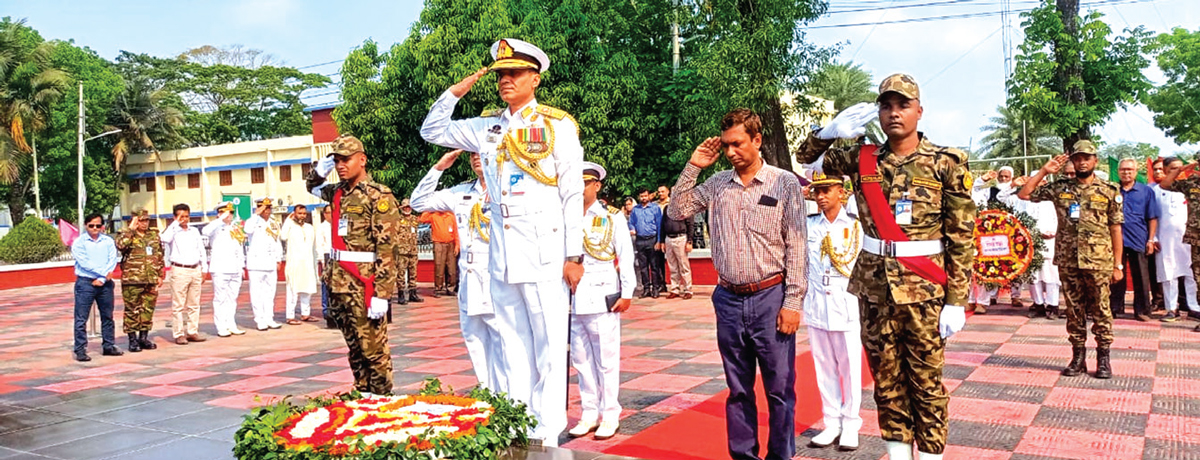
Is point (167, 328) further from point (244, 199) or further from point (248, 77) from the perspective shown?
point (248, 77)

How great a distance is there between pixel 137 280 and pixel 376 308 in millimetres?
6843

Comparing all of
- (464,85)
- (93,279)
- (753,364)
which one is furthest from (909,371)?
(93,279)

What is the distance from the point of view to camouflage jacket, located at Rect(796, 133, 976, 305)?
12.0 ft

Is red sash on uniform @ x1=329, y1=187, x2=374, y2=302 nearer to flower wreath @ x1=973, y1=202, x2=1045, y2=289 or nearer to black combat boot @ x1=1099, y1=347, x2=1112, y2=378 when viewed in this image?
black combat boot @ x1=1099, y1=347, x2=1112, y2=378

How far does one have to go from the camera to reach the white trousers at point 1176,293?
10.5 meters

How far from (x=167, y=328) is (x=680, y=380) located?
9.35m

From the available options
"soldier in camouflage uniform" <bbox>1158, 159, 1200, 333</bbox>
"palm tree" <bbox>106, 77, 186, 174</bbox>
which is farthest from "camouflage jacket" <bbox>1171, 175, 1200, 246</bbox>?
"palm tree" <bbox>106, 77, 186, 174</bbox>

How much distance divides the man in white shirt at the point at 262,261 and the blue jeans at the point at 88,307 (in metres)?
2.49

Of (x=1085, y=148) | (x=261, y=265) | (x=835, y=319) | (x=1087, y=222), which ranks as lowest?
(x=835, y=319)

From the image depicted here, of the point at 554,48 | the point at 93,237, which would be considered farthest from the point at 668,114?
the point at 93,237

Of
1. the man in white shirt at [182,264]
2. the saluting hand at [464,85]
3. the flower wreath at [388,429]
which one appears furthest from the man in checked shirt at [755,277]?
the man in white shirt at [182,264]

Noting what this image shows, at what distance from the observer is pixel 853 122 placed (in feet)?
12.2

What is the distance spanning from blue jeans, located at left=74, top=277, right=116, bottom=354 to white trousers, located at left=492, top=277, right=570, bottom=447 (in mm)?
7804

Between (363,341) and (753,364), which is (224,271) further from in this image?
(753,364)
